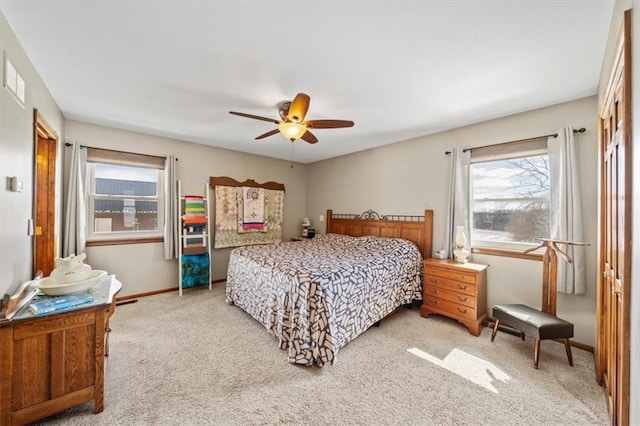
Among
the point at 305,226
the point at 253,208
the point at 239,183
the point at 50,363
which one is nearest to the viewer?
the point at 50,363

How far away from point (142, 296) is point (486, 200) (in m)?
4.96

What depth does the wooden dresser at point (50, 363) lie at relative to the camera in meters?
1.42

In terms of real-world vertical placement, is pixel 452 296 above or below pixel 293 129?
below

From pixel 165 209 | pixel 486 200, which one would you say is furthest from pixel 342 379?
pixel 165 209

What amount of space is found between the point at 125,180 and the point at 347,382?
13.2ft

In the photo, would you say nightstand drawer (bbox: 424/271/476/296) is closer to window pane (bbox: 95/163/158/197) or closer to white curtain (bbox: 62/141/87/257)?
window pane (bbox: 95/163/158/197)

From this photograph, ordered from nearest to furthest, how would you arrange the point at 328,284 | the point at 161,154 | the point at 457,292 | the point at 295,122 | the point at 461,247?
1. the point at 328,284
2. the point at 295,122
3. the point at 457,292
4. the point at 461,247
5. the point at 161,154

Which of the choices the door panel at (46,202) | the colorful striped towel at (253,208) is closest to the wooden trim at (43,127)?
the door panel at (46,202)

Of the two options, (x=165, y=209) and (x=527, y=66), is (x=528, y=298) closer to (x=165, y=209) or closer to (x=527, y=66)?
(x=527, y=66)

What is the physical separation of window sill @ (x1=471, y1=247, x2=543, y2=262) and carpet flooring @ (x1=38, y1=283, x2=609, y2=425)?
867 mm

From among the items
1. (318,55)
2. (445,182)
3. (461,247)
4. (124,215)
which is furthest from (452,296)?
(124,215)

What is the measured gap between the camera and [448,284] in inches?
119

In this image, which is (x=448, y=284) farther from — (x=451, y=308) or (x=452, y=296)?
(x=451, y=308)

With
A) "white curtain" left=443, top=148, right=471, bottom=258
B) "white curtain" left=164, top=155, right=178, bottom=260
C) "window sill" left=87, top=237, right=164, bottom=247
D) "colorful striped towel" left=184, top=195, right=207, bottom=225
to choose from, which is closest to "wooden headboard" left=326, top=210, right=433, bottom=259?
"white curtain" left=443, top=148, right=471, bottom=258
